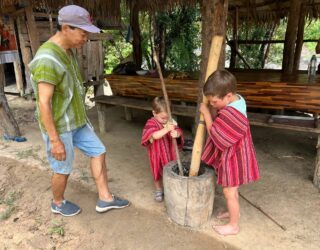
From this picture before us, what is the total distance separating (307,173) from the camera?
3246 mm

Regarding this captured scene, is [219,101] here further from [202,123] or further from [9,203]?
[9,203]

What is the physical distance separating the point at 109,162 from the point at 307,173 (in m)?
2.24

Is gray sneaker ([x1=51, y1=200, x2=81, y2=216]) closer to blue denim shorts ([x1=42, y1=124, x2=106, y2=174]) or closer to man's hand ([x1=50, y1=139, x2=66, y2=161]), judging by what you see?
blue denim shorts ([x1=42, y1=124, x2=106, y2=174])

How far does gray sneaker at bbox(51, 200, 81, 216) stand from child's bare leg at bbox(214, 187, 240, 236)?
121 cm

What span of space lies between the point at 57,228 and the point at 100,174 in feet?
1.80

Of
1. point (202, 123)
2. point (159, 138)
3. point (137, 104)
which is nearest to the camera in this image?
point (202, 123)

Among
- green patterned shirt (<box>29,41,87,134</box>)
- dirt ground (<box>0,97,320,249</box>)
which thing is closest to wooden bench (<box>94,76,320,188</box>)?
dirt ground (<box>0,97,320,249</box>)

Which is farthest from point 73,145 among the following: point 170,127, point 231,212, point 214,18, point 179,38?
point 179,38

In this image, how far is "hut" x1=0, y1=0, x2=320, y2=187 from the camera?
2957 millimetres

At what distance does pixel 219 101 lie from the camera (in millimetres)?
2002

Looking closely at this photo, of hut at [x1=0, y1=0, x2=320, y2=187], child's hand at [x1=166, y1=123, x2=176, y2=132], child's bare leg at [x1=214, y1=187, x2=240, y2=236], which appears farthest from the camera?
hut at [x1=0, y1=0, x2=320, y2=187]

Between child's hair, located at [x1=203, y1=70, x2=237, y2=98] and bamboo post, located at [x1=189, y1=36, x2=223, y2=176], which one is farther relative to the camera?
bamboo post, located at [x1=189, y1=36, x2=223, y2=176]

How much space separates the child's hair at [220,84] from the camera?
6.36ft

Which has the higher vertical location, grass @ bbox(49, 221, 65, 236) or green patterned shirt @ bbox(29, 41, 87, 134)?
green patterned shirt @ bbox(29, 41, 87, 134)
